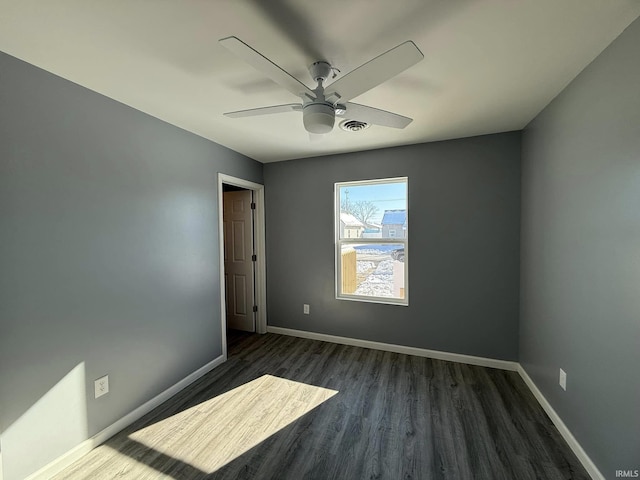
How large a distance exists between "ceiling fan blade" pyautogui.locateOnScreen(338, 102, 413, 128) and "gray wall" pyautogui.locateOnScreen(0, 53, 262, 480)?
5.48 ft

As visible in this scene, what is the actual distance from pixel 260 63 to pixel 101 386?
7.49 ft

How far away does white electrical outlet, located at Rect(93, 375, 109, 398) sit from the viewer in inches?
71.0

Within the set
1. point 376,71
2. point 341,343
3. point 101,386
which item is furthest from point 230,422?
point 376,71

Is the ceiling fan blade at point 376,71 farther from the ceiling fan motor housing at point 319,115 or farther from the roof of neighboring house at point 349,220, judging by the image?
the roof of neighboring house at point 349,220

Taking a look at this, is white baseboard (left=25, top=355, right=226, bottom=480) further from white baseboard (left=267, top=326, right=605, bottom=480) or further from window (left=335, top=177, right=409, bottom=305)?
window (left=335, top=177, right=409, bottom=305)

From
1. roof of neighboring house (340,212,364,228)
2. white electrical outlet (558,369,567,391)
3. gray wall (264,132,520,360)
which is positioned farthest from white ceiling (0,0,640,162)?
white electrical outlet (558,369,567,391)

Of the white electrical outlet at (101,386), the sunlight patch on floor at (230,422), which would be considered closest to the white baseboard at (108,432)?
the sunlight patch on floor at (230,422)

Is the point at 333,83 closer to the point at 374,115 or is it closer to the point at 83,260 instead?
the point at 374,115

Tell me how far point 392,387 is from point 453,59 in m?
2.55

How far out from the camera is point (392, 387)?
242cm

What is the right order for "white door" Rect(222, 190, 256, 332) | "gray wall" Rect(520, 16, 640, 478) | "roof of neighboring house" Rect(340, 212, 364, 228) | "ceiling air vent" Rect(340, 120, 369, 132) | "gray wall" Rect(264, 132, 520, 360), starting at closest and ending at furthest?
"gray wall" Rect(520, 16, 640, 478) < "ceiling air vent" Rect(340, 120, 369, 132) < "gray wall" Rect(264, 132, 520, 360) < "roof of neighboring house" Rect(340, 212, 364, 228) < "white door" Rect(222, 190, 256, 332)

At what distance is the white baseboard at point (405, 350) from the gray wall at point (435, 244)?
6cm

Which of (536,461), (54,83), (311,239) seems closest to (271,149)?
(311,239)

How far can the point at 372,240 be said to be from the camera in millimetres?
3254
